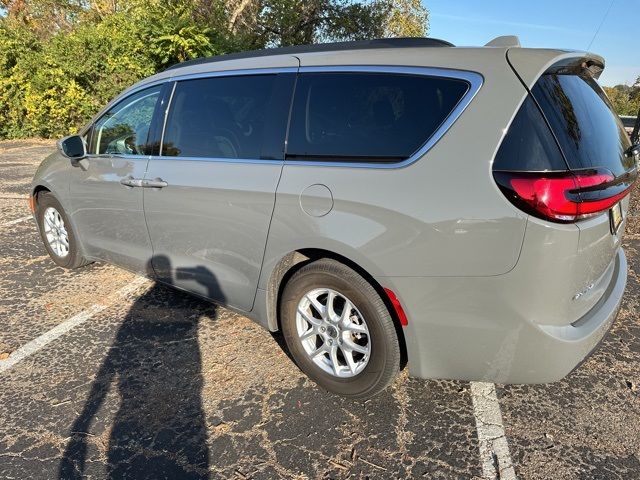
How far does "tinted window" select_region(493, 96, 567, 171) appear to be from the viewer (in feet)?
6.54

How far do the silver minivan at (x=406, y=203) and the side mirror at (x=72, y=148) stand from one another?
105 centimetres

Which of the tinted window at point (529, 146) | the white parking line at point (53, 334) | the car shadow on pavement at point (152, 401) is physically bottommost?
the car shadow on pavement at point (152, 401)

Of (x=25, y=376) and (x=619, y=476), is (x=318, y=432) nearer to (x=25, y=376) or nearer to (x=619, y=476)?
(x=619, y=476)

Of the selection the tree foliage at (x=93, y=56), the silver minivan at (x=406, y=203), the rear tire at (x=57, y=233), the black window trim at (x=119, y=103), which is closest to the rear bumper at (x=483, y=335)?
the silver minivan at (x=406, y=203)

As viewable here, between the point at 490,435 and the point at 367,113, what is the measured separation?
1720 millimetres

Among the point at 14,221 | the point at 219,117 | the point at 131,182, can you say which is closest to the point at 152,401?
the point at 131,182

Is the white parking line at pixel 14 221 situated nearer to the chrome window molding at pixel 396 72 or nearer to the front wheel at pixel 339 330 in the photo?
the chrome window molding at pixel 396 72

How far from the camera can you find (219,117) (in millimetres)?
3086

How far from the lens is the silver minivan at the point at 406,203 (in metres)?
2.03

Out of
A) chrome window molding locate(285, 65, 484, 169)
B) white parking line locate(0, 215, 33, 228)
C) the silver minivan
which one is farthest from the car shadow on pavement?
white parking line locate(0, 215, 33, 228)

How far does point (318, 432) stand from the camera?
8.03 ft

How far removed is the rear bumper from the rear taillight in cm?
34

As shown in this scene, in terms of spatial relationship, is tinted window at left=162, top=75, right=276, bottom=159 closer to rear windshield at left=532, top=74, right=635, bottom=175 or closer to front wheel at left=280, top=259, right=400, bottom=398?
front wheel at left=280, top=259, right=400, bottom=398

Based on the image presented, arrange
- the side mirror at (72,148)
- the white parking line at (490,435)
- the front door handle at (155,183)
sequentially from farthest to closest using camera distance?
the side mirror at (72,148) < the front door handle at (155,183) < the white parking line at (490,435)
